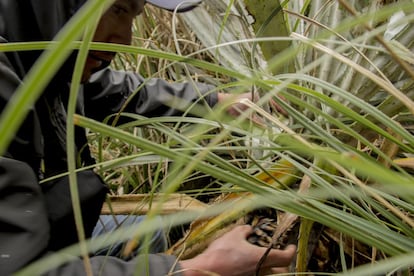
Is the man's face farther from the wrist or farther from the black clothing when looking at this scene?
the wrist

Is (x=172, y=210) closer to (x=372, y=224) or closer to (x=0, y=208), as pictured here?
(x=0, y=208)

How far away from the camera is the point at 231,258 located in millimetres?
973

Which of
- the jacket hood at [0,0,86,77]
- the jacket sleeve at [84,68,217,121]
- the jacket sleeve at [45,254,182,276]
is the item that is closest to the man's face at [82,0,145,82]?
the jacket hood at [0,0,86,77]

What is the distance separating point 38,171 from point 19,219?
1.00ft

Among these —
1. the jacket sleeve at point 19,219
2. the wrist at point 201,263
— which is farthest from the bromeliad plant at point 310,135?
the jacket sleeve at point 19,219

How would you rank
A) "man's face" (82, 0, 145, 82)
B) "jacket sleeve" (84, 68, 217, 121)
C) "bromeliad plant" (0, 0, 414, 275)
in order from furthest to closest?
"jacket sleeve" (84, 68, 217, 121) < "man's face" (82, 0, 145, 82) < "bromeliad plant" (0, 0, 414, 275)

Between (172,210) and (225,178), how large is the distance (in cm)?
58

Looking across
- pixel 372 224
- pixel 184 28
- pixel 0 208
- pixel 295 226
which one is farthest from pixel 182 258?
pixel 184 28

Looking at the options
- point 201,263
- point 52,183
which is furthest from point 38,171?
point 201,263

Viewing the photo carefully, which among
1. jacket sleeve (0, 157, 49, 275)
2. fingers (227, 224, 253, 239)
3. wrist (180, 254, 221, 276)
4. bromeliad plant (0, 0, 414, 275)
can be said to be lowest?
wrist (180, 254, 221, 276)

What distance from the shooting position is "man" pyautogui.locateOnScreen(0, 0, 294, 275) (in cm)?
90

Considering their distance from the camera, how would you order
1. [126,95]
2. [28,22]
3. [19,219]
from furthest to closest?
1. [126,95]
2. [28,22]
3. [19,219]

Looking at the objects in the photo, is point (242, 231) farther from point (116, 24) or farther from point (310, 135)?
point (116, 24)

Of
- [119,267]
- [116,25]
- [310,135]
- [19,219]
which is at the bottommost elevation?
[119,267]
